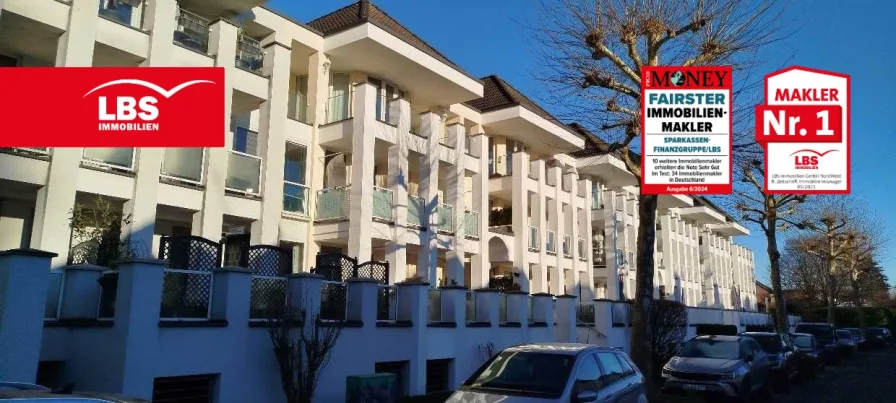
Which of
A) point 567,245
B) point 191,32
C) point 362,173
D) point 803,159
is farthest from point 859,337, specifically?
point 191,32

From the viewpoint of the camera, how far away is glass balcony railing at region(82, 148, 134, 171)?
47.6ft

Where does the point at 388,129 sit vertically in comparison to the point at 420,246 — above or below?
above

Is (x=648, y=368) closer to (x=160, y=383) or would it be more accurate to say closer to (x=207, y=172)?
(x=160, y=383)

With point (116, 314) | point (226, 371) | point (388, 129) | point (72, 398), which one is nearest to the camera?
point (72, 398)

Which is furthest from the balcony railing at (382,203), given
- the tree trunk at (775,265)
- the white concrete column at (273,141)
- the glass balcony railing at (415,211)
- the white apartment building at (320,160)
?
the tree trunk at (775,265)

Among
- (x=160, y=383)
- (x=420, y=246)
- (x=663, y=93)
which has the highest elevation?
(x=663, y=93)

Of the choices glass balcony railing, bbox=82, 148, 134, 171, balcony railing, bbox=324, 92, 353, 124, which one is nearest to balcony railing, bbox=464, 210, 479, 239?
balcony railing, bbox=324, 92, 353, 124

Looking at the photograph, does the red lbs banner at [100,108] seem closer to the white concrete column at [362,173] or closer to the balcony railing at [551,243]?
the white concrete column at [362,173]

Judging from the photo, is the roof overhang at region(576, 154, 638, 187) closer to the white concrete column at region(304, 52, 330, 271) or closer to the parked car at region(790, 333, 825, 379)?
the parked car at region(790, 333, 825, 379)

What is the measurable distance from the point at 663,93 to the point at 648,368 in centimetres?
605

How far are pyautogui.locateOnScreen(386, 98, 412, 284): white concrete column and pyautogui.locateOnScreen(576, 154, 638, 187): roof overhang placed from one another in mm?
14281

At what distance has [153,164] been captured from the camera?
607 inches

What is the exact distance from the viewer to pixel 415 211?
73.3 feet

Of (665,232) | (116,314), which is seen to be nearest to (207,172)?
(116,314)
